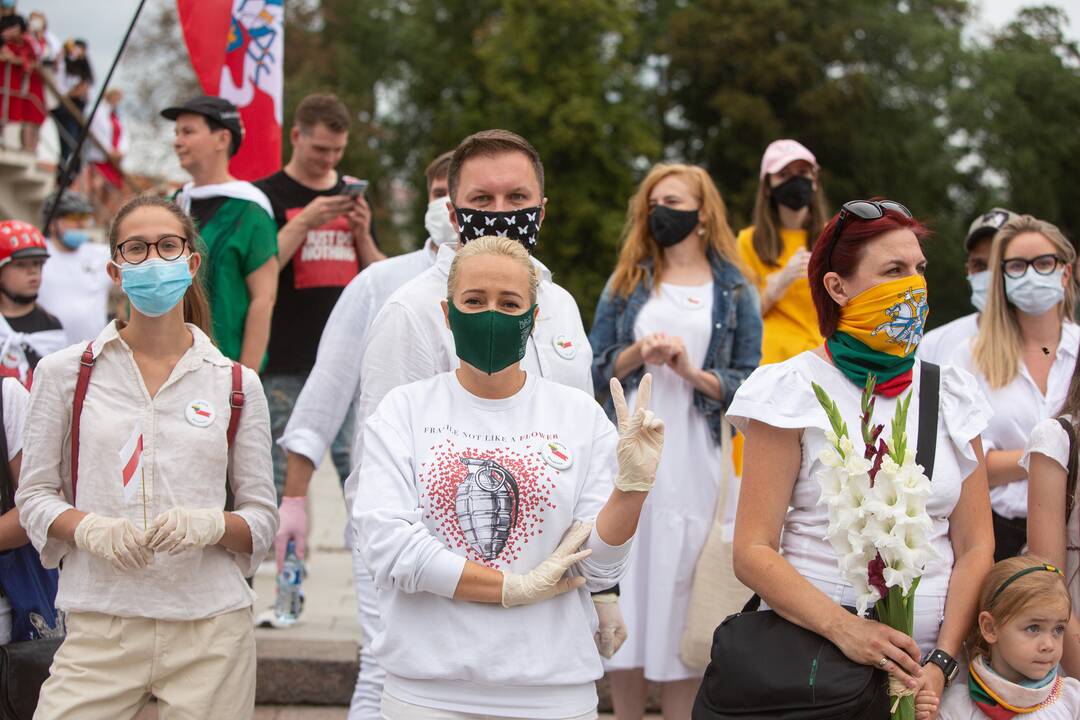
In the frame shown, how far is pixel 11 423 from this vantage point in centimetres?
391

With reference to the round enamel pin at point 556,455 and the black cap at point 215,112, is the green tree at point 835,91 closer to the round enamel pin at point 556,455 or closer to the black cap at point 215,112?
the black cap at point 215,112

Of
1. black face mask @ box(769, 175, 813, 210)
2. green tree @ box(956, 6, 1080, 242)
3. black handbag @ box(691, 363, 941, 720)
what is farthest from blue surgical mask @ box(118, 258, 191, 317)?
green tree @ box(956, 6, 1080, 242)

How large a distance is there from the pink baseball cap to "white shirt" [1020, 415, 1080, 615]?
2596mm

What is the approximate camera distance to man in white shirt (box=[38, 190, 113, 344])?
700cm

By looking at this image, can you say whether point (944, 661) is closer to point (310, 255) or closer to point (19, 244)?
point (310, 255)

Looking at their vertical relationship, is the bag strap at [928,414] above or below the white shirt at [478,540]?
above

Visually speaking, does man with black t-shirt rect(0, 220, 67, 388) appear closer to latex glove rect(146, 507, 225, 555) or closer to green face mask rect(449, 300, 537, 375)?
latex glove rect(146, 507, 225, 555)

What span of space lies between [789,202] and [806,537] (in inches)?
126

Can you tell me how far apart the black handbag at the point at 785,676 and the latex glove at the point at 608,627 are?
11.6 inches

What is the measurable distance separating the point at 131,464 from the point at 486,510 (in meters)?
1.16

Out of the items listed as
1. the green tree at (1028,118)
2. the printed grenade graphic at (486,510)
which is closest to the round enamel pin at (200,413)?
the printed grenade graphic at (486,510)

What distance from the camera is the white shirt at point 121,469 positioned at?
3553mm

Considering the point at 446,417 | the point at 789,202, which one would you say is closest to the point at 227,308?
the point at 446,417

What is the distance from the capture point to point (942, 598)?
3.30 meters
